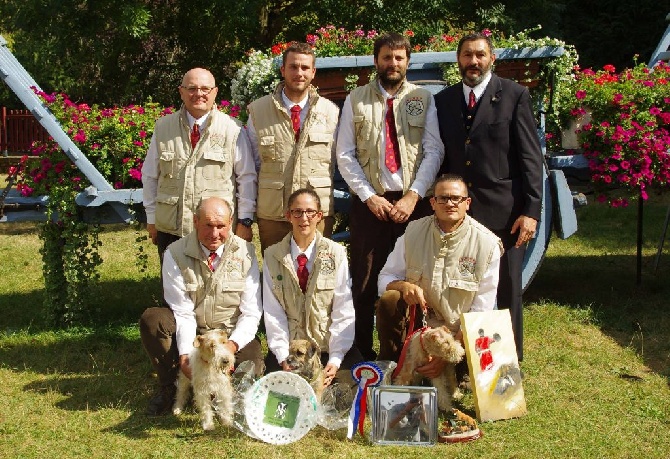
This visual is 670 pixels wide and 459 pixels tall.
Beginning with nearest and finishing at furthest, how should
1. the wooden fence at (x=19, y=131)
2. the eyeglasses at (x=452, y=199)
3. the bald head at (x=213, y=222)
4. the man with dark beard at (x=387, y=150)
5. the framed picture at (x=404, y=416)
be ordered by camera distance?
the framed picture at (x=404, y=416), the eyeglasses at (x=452, y=199), the bald head at (x=213, y=222), the man with dark beard at (x=387, y=150), the wooden fence at (x=19, y=131)

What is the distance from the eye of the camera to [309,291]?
4660 mm

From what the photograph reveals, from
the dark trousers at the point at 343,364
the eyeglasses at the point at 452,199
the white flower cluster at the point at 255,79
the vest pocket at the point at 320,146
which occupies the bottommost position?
the dark trousers at the point at 343,364

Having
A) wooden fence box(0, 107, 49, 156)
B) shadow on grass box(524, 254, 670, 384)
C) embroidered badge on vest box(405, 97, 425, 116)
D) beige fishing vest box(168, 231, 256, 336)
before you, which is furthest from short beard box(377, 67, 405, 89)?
wooden fence box(0, 107, 49, 156)

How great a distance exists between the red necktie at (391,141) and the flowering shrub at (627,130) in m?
1.80

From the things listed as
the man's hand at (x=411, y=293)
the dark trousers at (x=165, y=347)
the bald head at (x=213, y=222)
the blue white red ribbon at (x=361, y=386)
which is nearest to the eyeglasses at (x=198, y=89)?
the bald head at (x=213, y=222)

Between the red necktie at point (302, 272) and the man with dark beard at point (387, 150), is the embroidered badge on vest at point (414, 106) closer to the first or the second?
the man with dark beard at point (387, 150)

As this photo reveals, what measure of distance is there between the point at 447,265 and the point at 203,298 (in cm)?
136

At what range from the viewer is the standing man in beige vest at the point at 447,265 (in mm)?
4590

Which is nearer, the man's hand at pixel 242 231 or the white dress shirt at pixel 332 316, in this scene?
the white dress shirt at pixel 332 316

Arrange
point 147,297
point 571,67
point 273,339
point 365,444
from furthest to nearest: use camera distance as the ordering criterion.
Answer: point 147,297, point 571,67, point 273,339, point 365,444

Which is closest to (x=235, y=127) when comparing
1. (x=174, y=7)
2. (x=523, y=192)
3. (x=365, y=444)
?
(x=523, y=192)

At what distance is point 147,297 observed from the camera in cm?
748

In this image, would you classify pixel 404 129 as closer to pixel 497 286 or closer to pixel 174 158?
pixel 497 286

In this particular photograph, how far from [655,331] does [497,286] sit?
6.58 ft
